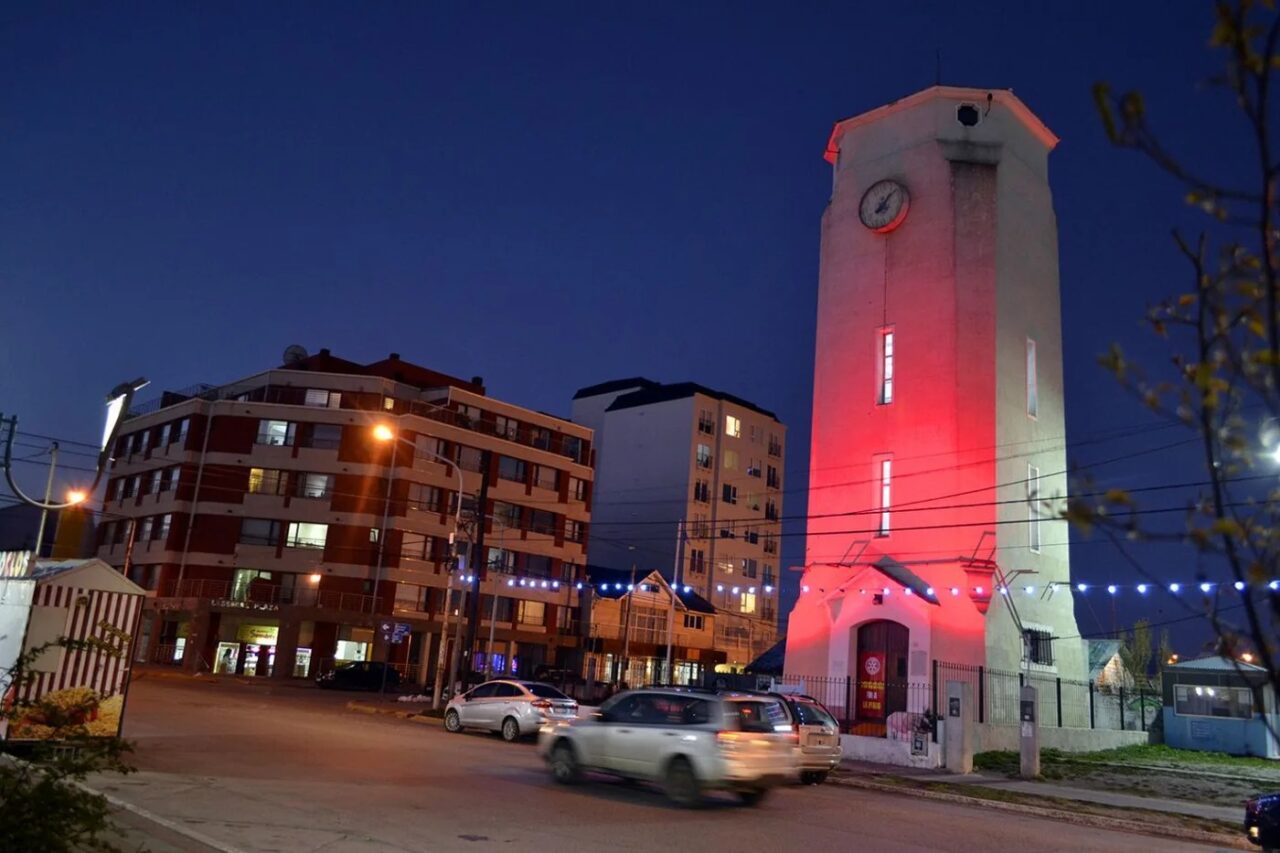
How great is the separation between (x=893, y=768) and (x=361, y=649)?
3959 cm

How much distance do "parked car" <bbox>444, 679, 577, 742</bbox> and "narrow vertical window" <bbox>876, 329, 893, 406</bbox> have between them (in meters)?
14.0

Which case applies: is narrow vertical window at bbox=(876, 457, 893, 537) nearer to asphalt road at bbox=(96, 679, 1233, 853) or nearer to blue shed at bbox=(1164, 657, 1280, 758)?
blue shed at bbox=(1164, 657, 1280, 758)

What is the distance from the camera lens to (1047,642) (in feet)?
103

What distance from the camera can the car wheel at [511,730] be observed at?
25.9 m

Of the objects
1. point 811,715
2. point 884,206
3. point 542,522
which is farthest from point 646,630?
point 811,715

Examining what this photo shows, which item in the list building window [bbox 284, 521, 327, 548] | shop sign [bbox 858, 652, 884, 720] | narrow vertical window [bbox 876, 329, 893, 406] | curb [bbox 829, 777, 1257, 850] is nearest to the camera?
curb [bbox 829, 777, 1257, 850]

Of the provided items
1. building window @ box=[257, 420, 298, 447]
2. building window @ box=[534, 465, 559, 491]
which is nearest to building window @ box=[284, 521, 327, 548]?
building window @ box=[257, 420, 298, 447]

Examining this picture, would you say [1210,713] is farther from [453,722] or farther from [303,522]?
[303,522]

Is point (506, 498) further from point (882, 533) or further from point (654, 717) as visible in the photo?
point (654, 717)

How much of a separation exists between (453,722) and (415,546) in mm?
32383

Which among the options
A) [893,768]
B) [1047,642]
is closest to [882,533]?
[1047,642]

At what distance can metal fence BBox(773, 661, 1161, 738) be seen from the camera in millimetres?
27308

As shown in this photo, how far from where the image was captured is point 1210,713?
35438 mm

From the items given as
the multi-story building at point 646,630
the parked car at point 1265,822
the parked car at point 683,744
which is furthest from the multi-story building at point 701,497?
the parked car at point 1265,822
